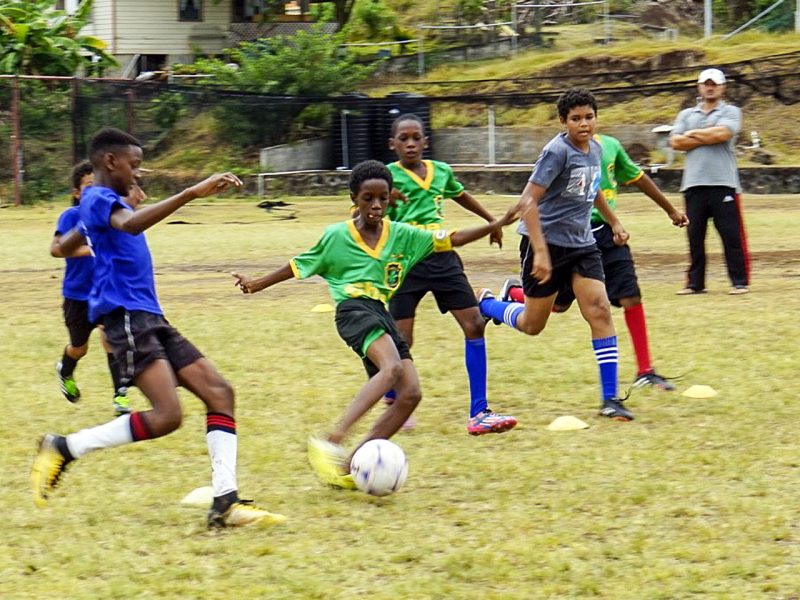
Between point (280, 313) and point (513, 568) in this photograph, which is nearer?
point (513, 568)

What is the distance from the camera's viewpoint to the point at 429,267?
7203 millimetres

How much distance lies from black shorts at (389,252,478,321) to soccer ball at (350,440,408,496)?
5.75 ft

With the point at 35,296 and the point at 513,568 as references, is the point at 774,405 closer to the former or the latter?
the point at 513,568

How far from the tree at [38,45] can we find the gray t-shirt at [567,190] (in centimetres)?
2215

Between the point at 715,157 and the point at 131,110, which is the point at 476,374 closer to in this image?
the point at 715,157

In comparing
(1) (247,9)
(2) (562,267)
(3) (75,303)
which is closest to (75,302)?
(3) (75,303)

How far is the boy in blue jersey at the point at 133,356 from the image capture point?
206 inches

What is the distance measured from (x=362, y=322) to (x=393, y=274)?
14.5 inches

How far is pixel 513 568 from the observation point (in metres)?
4.59

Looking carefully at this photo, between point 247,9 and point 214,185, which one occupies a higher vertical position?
point 247,9

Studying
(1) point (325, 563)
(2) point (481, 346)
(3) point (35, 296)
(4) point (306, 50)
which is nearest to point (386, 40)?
(4) point (306, 50)

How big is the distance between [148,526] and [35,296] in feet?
25.5

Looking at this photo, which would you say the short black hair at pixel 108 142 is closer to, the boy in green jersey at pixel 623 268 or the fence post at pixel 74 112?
the boy in green jersey at pixel 623 268

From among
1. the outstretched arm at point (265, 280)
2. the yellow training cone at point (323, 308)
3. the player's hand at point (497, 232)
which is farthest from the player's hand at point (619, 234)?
the yellow training cone at point (323, 308)
